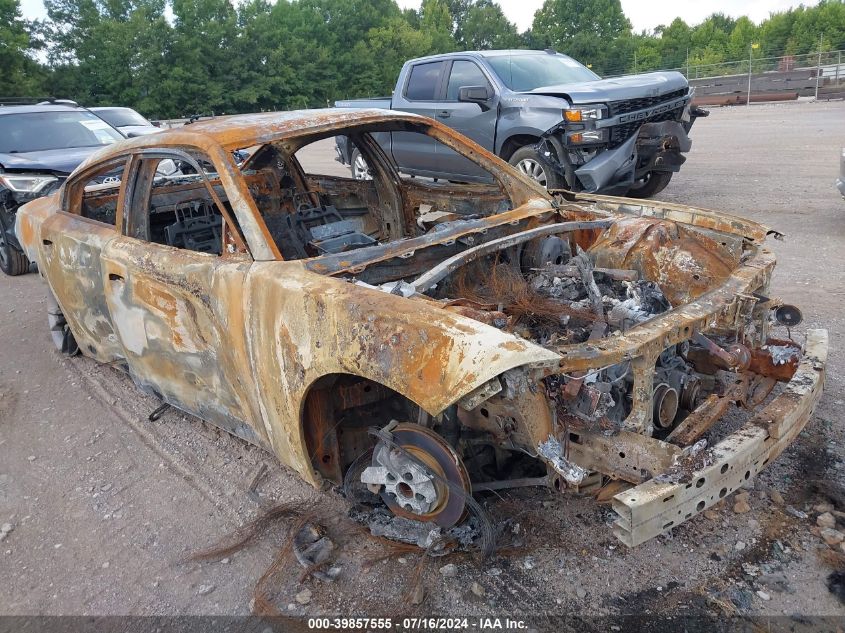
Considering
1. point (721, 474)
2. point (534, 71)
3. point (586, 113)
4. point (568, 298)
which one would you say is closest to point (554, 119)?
point (586, 113)

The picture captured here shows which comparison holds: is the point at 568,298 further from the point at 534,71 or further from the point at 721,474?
the point at 534,71

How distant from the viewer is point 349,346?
2.42m

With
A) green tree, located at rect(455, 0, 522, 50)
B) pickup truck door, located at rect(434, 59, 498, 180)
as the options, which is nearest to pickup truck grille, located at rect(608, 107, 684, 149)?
pickup truck door, located at rect(434, 59, 498, 180)

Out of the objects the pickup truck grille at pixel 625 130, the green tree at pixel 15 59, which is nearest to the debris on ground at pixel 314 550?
the pickup truck grille at pixel 625 130

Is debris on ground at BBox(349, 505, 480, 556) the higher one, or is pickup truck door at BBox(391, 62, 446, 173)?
pickup truck door at BBox(391, 62, 446, 173)

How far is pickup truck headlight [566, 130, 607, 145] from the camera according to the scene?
7020 mm

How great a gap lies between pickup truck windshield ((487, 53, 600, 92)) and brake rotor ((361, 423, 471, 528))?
6.26m

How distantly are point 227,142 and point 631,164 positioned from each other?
536cm

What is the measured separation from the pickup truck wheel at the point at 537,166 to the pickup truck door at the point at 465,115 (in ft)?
1.33

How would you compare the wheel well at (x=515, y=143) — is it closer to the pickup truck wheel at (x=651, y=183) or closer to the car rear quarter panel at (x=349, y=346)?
the pickup truck wheel at (x=651, y=183)

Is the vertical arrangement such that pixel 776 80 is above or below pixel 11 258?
above

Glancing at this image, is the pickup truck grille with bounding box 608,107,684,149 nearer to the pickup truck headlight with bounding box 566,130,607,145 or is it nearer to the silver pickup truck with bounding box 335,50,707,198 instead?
the silver pickup truck with bounding box 335,50,707,198

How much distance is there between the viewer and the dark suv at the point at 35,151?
24.0 ft

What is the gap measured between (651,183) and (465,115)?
2.55 meters
